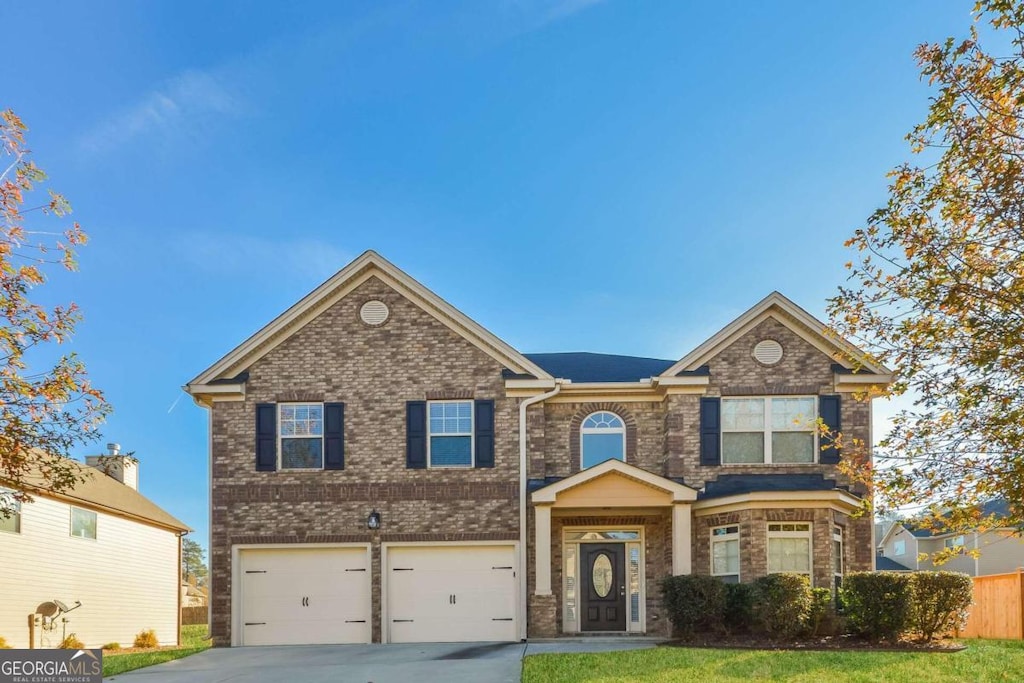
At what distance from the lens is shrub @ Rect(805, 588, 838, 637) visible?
612 inches

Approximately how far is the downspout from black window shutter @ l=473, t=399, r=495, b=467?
1.88ft

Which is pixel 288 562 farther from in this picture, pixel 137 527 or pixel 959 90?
pixel 959 90

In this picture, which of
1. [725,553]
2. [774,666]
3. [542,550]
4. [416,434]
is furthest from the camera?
[416,434]

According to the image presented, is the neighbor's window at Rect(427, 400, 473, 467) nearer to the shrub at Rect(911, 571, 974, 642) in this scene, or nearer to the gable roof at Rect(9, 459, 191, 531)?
the shrub at Rect(911, 571, 974, 642)

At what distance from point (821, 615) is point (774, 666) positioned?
10.7ft

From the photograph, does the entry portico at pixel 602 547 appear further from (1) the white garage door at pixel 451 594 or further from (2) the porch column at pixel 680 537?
(1) the white garage door at pixel 451 594

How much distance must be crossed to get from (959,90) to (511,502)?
1181 centimetres

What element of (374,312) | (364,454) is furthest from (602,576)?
(374,312)

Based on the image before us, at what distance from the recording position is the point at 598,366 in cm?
2091

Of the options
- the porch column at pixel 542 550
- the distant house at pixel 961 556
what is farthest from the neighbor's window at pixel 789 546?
the distant house at pixel 961 556

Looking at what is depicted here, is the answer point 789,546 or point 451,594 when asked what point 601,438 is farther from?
point 451,594

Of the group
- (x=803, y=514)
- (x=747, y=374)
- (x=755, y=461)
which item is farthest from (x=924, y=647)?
(x=747, y=374)

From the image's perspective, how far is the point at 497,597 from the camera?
18281 millimetres

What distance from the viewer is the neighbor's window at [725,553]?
58.1 feet
